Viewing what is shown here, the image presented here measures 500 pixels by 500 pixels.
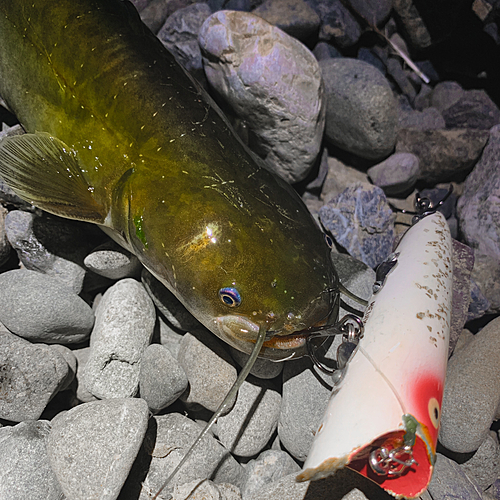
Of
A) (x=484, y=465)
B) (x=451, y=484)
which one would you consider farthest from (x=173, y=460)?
(x=484, y=465)

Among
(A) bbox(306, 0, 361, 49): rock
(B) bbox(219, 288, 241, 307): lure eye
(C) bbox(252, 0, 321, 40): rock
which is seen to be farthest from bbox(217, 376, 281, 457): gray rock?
(A) bbox(306, 0, 361, 49): rock

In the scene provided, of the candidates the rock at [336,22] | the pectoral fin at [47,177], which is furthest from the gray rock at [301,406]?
the rock at [336,22]

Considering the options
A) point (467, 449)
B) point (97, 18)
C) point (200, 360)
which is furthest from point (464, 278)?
point (97, 18)

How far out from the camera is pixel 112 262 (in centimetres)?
235

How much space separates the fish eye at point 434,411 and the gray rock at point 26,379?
173cm

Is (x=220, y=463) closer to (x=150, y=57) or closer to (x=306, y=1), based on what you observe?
(x=150, y=57)

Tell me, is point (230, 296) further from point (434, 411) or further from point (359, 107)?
point (359, 107)

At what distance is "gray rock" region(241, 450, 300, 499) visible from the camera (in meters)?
2.16

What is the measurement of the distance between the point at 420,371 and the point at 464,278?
1176 mm

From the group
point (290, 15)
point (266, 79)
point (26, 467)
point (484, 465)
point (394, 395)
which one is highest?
point (290, 15)

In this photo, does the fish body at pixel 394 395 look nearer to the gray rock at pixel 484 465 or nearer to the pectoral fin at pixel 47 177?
the gray rock at pixel 484 465

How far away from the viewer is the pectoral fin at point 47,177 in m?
2.10

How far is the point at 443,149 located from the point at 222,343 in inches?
85.4

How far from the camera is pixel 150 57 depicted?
2.23 m
